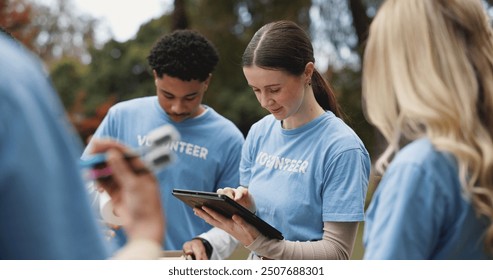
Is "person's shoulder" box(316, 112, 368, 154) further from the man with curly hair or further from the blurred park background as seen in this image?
the blurred park background

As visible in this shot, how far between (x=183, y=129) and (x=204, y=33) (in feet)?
27.8

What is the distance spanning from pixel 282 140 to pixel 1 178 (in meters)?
1.86

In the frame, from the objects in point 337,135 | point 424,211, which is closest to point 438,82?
point 424,211

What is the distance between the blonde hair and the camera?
136 centimetres

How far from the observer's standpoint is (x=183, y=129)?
3.18m

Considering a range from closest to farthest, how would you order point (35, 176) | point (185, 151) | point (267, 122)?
point (35, 176), point (267, 122), point (185, 151)

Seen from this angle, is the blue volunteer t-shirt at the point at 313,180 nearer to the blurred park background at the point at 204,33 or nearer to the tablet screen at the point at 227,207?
the tablet screen at the point at 227,207

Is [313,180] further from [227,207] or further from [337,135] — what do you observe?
[227,207]

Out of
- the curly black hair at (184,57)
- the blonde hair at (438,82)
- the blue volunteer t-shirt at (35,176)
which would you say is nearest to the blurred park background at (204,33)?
the curly black hair at (184,57)

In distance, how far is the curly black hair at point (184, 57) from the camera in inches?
125

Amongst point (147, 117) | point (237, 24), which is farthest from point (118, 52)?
point (147, 117)

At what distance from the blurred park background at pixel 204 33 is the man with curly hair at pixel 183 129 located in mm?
2375

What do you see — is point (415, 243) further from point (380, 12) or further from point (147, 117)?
point (147, 117)

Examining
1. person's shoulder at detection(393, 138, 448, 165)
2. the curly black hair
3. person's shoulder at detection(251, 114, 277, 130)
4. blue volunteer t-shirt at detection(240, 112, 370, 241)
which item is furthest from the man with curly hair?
person's shoulder at detection(393, 138, 448, 165)
